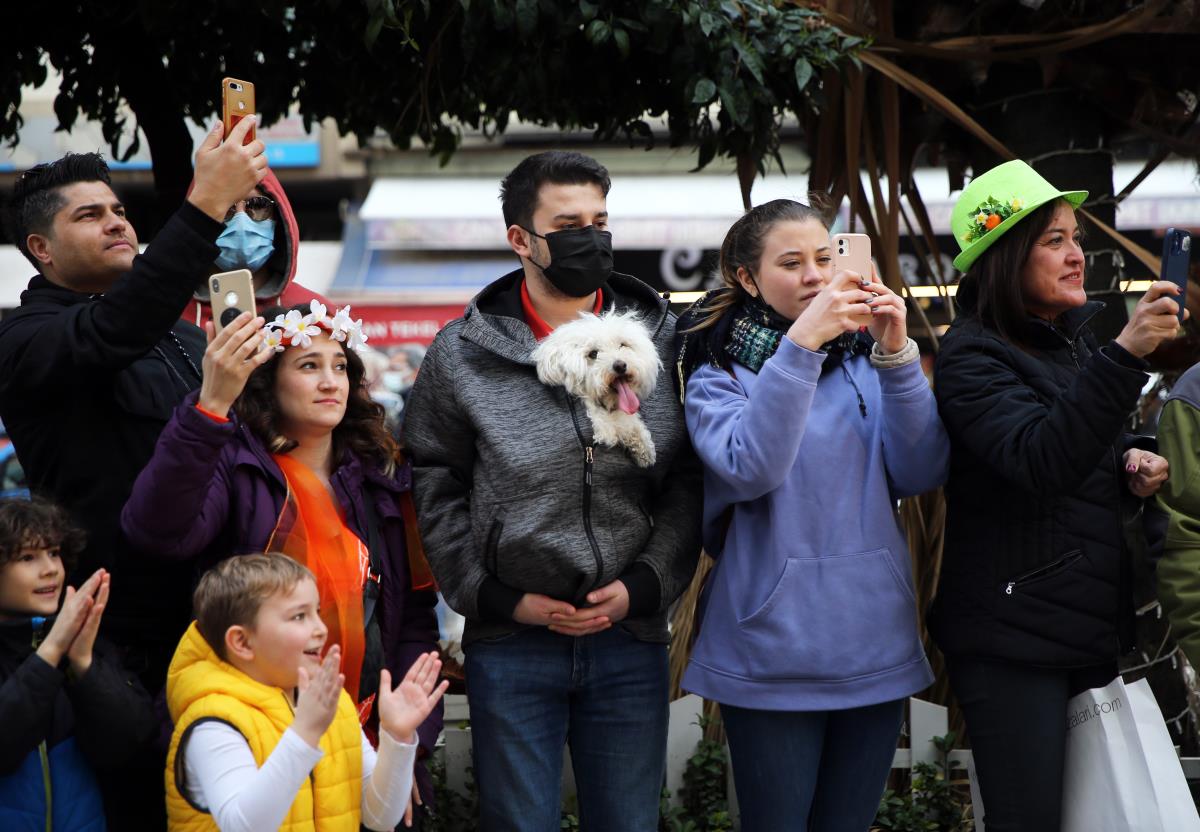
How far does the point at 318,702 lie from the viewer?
226 cm

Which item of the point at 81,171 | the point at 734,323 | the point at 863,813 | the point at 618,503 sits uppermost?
the point at 81,171

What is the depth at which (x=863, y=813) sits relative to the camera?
2824mm

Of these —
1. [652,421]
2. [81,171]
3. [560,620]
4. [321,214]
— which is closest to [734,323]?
[652,421]

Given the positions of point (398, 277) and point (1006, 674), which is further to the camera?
point (398, 277)

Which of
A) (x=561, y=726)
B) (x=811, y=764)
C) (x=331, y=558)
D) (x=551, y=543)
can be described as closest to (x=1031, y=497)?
(x=811, y=764)

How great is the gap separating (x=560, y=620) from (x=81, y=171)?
1.50 meters

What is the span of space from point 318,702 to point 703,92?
2.18m

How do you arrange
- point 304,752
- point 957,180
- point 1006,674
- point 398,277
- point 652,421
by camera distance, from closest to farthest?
1. point 304,752
2. point 1006,674
3. point 652,421
4. point 957,180
5. point 398,277

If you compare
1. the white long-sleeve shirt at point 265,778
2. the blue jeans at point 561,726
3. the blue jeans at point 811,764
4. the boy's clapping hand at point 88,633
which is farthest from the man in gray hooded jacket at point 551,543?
the boy's clapping hand at point 88,633

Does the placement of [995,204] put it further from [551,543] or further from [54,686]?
[54,686]

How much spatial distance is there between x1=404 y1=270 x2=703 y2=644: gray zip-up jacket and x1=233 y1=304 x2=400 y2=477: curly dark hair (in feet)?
0.23

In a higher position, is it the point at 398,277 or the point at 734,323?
the point at 734,323

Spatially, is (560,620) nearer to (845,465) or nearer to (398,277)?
(845,465)

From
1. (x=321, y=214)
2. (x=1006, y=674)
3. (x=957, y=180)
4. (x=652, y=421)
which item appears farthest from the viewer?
(x=321, y=214)
